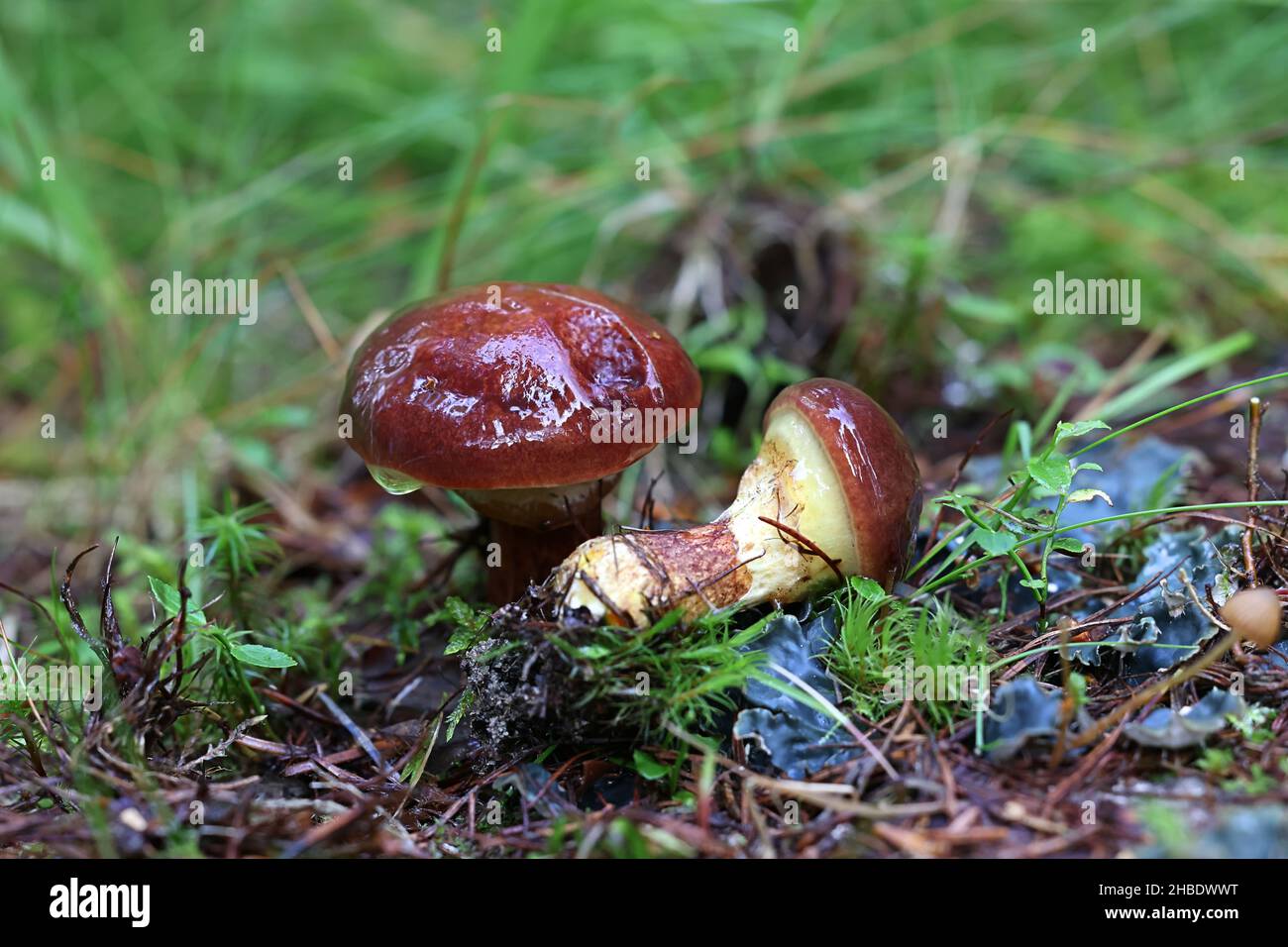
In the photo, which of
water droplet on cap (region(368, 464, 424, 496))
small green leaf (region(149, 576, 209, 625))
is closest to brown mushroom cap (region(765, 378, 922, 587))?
water droplet on cap (region(368, 464, 424, 496))

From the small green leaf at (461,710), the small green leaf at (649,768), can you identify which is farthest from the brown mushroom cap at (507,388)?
the small green leaf at (649,768)

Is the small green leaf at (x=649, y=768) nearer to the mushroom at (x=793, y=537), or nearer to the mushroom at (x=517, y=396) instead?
the mushroom at (x=793, y=537)

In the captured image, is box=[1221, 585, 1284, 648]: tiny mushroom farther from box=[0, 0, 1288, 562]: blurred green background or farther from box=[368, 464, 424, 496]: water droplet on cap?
box=[368, 464, 424, 496]: water droplet on cap

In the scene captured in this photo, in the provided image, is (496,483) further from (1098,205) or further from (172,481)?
(1098,205)

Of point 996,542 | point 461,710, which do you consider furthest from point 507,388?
point 996,542

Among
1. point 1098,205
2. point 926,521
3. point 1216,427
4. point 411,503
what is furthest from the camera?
point 1098,205
